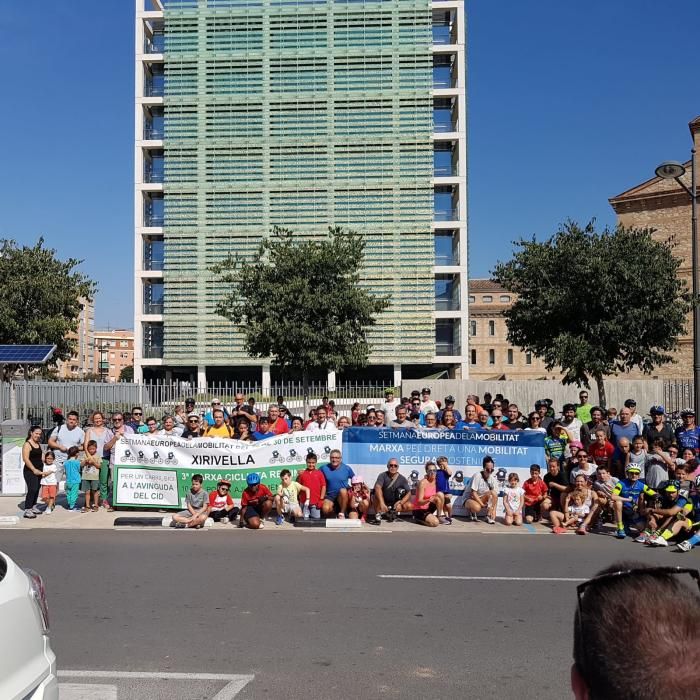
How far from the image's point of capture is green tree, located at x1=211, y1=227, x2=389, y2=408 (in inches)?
1099

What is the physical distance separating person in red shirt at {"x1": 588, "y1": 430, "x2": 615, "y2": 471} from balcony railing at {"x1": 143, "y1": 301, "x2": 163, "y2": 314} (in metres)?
41.7

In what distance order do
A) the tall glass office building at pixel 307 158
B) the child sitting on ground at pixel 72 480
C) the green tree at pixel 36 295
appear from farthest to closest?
the tall glass office building at pixel 307 158 → the green tree at pixel 36 295 → the child sitting on ground at pixel 72 480

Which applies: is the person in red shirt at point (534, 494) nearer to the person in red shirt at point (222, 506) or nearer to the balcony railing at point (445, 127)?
the person in red shirt at point (222, 506)

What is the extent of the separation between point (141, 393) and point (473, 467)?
15371mm

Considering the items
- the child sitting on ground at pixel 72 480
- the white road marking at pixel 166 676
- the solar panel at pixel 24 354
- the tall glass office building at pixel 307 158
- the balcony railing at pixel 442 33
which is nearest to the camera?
the white road marking at pixel 166 676

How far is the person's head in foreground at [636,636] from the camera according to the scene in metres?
1.34

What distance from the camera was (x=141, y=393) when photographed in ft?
85.6

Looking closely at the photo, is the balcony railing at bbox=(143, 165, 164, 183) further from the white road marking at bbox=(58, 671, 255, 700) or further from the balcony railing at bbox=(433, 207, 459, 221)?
the white road marking at bbox=(58, 671, 255, 700)

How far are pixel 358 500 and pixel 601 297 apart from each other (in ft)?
53.2

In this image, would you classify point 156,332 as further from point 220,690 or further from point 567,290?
point 220,690

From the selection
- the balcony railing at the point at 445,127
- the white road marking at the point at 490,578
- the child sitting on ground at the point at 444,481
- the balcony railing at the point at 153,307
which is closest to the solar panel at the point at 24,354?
the child sitting on ground at the point at 444,481

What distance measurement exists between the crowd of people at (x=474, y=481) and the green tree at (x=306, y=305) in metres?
12.9

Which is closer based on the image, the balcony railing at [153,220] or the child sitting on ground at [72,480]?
the child sitting on ground at [72,480]

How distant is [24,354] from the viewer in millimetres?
18812
